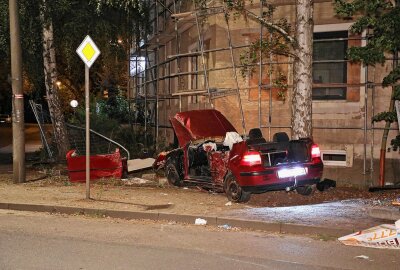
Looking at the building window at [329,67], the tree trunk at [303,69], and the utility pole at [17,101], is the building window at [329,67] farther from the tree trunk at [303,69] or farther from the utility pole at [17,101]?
the utility pole at [17,101]

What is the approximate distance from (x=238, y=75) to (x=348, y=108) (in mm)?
3072

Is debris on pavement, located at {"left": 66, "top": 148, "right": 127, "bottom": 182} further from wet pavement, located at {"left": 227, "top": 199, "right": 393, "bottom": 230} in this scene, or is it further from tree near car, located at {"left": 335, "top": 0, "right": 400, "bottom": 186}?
tree near car, located at {"left": 335, "top": 0, "right": 400, "bottom": 186}

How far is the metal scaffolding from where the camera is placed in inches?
505

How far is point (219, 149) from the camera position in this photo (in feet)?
36.1

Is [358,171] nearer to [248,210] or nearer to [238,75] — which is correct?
[238,75]

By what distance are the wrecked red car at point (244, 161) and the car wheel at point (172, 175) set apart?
1.44ft

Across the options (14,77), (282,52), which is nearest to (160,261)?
(282,52)

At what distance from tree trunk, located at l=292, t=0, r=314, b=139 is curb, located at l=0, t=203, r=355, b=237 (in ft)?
10.7

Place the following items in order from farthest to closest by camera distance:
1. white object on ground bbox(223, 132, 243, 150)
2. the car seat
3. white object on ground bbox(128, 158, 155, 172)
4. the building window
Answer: white object on ground bbox(128, 158, 155, 172)
the building window
white object on ground bbox(223, 132, 243, 150)
the car seat

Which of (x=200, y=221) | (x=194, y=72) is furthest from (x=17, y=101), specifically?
(x=200, y=221)

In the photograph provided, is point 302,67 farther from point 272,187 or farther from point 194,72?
point 194,72

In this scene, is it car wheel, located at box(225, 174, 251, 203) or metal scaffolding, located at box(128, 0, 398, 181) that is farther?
metal scaffolding, located at box(128, 0, 398, 181)

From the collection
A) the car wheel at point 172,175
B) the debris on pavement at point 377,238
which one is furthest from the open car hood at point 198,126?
the debris on pavement at point 377,238

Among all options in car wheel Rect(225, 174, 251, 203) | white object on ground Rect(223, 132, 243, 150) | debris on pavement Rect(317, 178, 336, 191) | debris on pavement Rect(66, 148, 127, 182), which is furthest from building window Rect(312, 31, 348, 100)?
debris on pavement Rect(66, 148, 127, 182)
